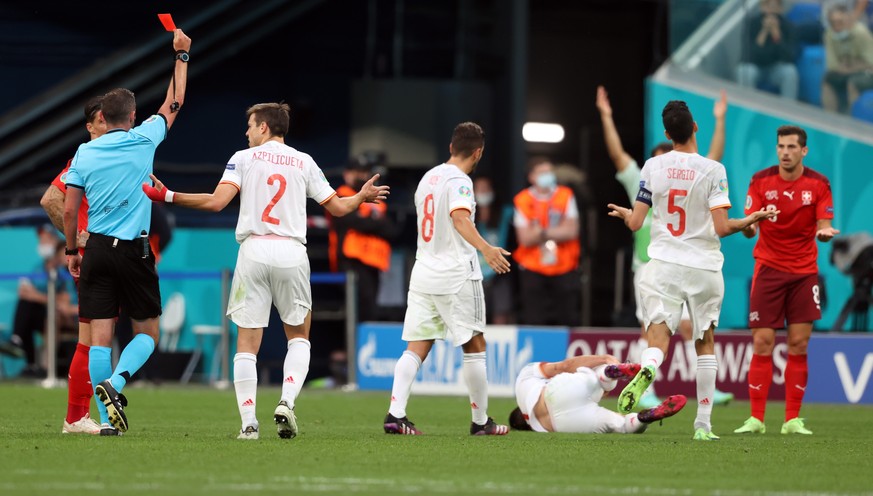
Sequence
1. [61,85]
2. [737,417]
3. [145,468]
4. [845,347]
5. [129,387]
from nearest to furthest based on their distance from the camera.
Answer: [145,468], [737,417], [845,347], [129,387], [61,85]

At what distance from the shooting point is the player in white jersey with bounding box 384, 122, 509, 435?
33.6 feet

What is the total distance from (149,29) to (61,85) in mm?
1982

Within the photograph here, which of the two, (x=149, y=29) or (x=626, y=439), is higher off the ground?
(x=149, y=29)

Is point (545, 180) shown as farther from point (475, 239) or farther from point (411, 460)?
point (411, 460)

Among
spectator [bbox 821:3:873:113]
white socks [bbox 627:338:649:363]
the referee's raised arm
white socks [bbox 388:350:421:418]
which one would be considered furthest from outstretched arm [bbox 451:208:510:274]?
spectator [bbox 821:3:873:113]

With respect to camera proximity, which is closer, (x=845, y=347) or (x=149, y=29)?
(x=845, y=347)

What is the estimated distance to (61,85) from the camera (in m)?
20.0

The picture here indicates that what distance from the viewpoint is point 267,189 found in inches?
370

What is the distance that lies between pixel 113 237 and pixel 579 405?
338 centimetres

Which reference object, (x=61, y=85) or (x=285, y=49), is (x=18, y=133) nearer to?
(x=61, y=85)

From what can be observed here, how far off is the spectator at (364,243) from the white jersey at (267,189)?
7.73m

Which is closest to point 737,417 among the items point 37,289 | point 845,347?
point 845,347

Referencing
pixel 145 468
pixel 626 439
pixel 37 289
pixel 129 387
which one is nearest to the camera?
pixel 145 468

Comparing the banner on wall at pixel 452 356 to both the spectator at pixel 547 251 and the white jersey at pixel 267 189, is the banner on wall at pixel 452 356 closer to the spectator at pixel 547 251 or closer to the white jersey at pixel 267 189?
the spectator at pixel 547 251
